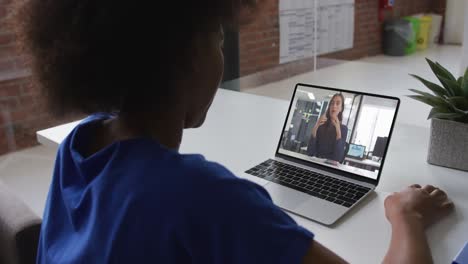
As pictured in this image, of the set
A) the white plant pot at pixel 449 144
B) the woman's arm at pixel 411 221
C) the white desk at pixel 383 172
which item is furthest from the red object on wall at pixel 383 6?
the woman's arm at pixel 411 221

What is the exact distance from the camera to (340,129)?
3.79 ft

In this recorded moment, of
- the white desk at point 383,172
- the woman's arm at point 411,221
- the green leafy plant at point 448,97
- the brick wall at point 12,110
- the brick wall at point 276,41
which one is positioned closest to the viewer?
the woman's arm at point 411,221

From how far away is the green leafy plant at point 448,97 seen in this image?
113 centimetres


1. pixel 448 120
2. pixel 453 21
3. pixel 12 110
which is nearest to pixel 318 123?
pixel 448 120

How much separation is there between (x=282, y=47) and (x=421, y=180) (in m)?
2.12

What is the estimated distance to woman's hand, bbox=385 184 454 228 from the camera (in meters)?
0.89

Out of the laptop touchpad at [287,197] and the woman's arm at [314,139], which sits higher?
the woman's arm at [314,139]

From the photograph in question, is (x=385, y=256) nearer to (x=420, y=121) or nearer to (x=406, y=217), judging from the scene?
(x=406, y=217)

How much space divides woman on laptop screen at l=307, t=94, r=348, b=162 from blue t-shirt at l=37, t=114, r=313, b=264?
57cm

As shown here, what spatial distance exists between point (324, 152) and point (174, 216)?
694 millimetres

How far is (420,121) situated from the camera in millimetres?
1781

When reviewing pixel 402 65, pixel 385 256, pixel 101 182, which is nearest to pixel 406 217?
pixel 385 256

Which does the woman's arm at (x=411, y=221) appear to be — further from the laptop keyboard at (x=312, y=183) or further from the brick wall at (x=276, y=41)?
the brick wall at (x=276, y=41)

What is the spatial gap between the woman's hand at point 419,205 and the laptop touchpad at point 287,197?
0.18 metres
